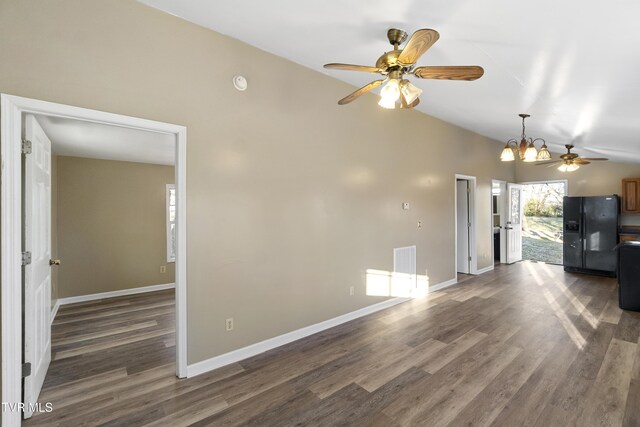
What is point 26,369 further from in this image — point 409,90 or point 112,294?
point 112,294

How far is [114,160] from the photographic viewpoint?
5.14 meters

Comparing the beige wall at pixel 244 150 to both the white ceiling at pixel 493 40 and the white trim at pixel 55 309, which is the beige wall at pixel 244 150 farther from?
the white trim at pixel 55 309

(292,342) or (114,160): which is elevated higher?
(114,160)

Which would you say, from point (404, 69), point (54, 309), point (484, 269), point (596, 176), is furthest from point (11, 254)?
point (596, 176)

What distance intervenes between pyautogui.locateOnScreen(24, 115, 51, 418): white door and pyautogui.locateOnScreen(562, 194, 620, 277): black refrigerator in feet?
29.2

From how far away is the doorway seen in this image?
7.98 meters

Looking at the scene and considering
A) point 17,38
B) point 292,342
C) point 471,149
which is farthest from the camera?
point 471,149

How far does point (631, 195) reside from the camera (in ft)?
19.8

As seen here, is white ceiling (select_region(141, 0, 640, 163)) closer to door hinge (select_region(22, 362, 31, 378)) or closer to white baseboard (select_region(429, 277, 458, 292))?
door hinge (select_region(22, 362, 31, 378))

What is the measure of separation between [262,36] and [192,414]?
3153mm

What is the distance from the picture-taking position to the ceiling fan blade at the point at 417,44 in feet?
5.49

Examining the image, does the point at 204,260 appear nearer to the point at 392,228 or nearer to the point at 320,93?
the point at 320,93

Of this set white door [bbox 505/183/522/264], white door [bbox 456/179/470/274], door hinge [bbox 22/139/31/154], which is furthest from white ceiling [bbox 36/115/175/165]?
white door [bbox 505/183/522/264]

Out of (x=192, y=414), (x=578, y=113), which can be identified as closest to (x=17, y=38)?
(x=192, y=414)
